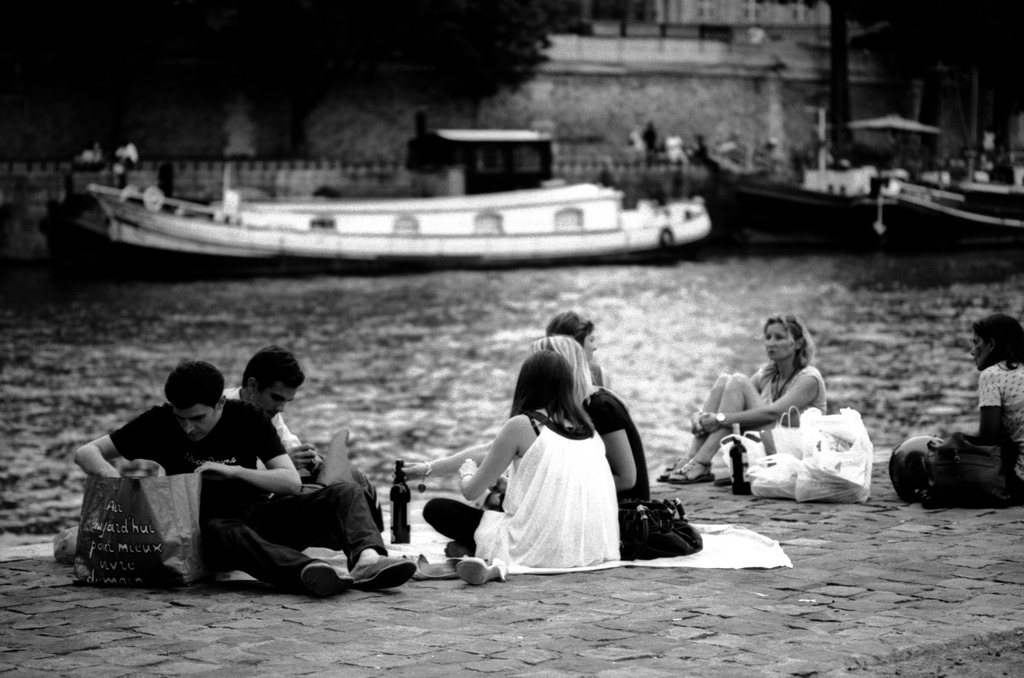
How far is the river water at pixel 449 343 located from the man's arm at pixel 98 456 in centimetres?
563

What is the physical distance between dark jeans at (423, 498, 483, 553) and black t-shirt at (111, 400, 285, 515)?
748mm

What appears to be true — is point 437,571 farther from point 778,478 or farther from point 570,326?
point 778,478

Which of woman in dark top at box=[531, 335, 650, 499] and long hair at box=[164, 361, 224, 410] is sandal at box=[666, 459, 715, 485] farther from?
long hair at box=[164, 361, 224, 410]

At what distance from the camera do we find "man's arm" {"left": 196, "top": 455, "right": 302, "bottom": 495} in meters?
6.66

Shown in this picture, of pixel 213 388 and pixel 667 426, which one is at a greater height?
pixel 213 388

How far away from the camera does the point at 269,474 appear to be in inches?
264

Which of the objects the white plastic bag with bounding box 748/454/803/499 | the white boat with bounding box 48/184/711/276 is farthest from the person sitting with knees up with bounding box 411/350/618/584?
the white boat with bounding box 48/184/711/276

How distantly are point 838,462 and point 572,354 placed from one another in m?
1.98

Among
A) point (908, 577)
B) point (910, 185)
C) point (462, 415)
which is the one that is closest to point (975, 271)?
point (910, 185)

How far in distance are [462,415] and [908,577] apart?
11.5 metres

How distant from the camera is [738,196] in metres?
44.8

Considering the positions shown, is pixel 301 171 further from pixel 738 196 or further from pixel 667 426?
pixel 667 426

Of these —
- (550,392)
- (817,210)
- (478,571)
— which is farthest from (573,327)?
(817,210)

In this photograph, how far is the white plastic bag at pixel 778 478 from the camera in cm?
873
